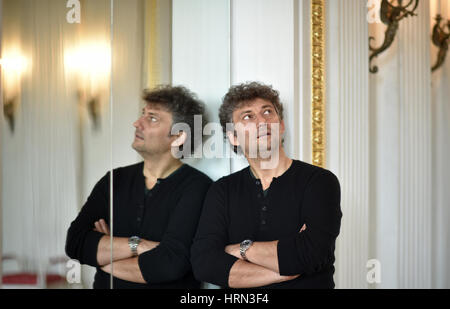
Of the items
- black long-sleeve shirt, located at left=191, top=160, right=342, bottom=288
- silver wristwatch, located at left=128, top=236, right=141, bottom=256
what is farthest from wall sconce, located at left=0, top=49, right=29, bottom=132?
black long-sleeve shirt, located at left=191, top=160, right=342, bottom=288

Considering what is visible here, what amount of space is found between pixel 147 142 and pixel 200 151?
394 mm

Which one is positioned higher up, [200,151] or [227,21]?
[227,21]

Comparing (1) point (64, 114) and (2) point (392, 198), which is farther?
(2) point (392, 198)

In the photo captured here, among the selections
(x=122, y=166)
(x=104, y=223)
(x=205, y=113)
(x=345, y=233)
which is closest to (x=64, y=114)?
(x=122, y=166)

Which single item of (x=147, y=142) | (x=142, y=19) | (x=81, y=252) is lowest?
(x=81, y=252)

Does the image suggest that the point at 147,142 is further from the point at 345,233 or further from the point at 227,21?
the point at 345,233

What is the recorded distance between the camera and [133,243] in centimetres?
189

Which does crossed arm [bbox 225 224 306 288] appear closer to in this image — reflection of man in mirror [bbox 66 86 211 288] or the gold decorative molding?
reflection of man in mirror [bbox 66 86 211 288]

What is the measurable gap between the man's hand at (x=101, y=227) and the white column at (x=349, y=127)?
4.71 feet

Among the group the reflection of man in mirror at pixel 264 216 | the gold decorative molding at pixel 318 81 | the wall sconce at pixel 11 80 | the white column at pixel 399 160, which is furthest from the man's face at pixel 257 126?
the white column at pixel 399 160

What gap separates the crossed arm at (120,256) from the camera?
1775 millimetres

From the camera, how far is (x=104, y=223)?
1792 millimetres

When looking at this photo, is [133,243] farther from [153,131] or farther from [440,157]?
[440,157]

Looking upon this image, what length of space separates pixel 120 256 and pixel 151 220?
19 centimetres
